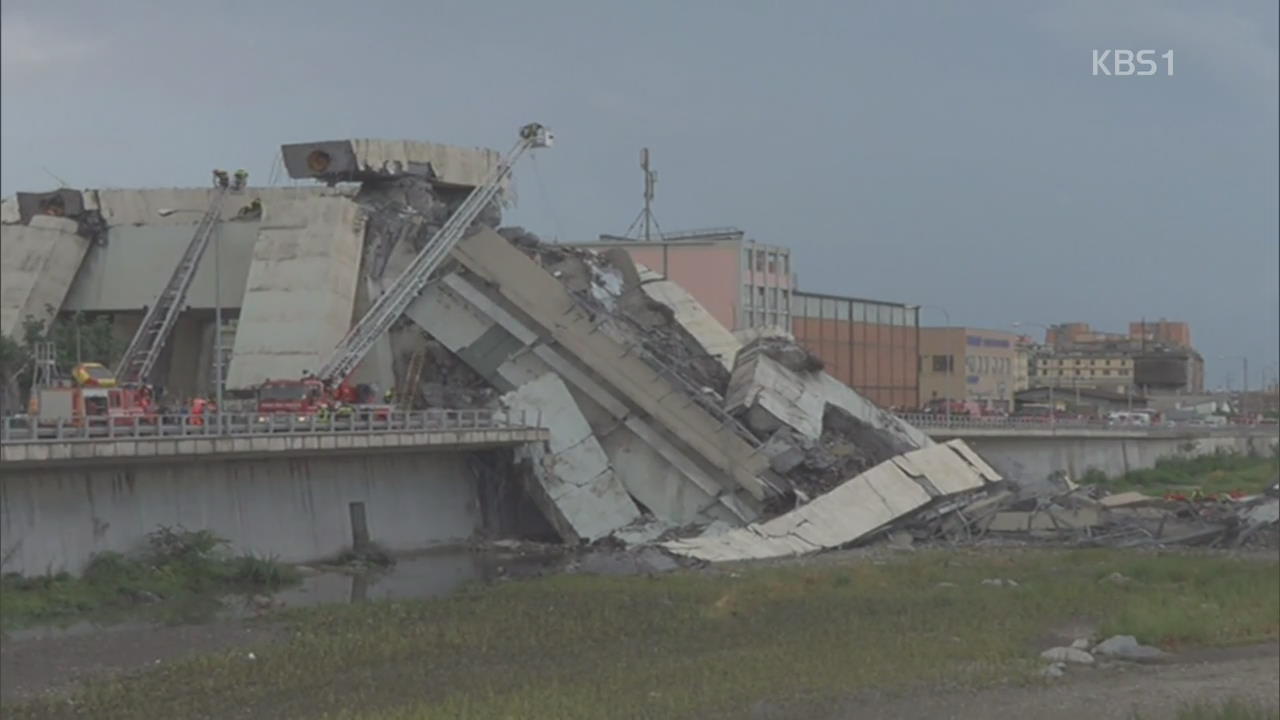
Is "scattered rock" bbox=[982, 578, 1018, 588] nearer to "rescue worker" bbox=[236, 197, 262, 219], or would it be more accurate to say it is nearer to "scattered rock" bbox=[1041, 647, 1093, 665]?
"scattered rock" bbox=[1041, 647, 1093, 665]

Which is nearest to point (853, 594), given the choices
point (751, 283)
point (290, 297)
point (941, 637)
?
point (941, 637)

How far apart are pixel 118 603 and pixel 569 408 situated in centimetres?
2352

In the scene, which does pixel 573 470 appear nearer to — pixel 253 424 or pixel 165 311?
pixel 253 424

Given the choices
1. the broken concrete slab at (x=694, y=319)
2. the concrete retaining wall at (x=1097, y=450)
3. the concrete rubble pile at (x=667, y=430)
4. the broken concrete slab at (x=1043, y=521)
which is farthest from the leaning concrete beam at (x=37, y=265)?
the concrete retaining wall at (x=1097, y=450)

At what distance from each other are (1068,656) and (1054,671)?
1648mm

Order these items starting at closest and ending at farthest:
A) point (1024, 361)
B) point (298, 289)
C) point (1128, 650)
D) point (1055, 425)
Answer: point (1128, 650) → point (298, 289) → point (1055, 425) → point (1024, 361)

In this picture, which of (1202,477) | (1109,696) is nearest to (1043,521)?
(1109,696)

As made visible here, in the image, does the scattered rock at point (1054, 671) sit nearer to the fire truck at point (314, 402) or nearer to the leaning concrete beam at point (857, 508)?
the leaning concrete beam at point (857, 508)

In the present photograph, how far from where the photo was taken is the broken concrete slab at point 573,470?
64.6m

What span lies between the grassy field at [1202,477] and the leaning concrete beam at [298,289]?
44697 millimetres

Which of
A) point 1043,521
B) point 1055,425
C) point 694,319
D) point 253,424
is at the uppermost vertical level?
point 694,319

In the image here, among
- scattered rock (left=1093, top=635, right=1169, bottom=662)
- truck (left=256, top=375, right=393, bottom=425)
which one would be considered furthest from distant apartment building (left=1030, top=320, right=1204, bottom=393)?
scattered rock (left=1093, top=635, right=1169, bottom=662)

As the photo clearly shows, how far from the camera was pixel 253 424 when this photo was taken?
5362 centimetres

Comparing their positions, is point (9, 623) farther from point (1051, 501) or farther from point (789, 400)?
point (1051, 501)
